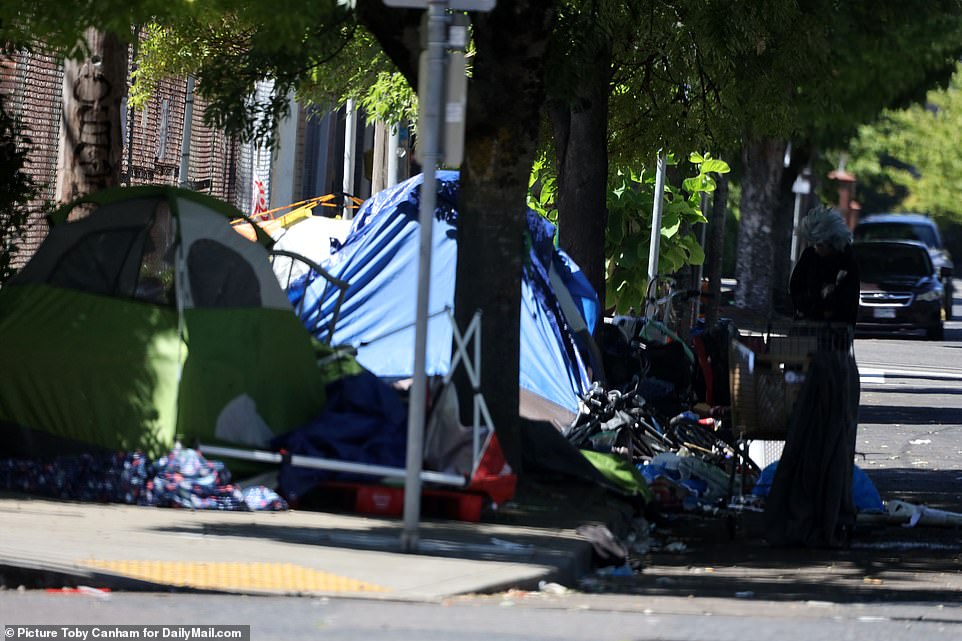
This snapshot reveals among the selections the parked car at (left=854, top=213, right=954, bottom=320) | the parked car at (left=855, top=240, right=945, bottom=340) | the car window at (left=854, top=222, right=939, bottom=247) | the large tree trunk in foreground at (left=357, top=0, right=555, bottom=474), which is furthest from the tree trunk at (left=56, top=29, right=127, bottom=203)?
the car window at (left=854, top=222, right=939, bottom=247)

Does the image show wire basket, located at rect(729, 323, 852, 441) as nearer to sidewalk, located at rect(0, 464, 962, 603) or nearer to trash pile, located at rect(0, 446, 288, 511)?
sidewalk, located at rect(0, 464, 962, 603)

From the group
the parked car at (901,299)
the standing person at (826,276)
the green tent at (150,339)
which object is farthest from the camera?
the parked car at (901,299)

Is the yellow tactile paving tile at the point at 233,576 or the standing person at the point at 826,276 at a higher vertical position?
the standing person at the point at 826,276

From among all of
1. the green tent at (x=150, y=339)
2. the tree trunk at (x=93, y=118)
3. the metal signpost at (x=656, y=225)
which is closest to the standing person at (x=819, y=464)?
the green tent at (x=150, y=339)

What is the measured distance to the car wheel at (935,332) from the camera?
36.1 meters

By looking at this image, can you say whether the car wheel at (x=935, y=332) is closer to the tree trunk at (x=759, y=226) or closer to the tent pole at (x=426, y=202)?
the tree trunk at (x=759, y=226)

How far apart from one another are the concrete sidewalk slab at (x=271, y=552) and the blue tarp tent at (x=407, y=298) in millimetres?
4294

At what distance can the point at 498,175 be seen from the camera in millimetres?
11203

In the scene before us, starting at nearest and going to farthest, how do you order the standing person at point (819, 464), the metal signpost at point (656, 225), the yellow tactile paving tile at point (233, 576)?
the yellow tactile paving tile at point (233, 576)
the standing person at point (819, 464)
the metal signpost at point (656, 225)

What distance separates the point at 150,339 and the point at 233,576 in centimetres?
291

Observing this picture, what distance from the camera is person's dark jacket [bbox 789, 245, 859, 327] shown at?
12594 mm

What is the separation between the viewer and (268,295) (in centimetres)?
1126

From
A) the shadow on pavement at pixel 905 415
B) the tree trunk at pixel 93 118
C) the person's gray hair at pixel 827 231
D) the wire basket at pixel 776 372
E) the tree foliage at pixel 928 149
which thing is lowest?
the shadow on pavement at pixel 905 415

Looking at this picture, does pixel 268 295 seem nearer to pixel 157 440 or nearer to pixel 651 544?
pixel 157 440
